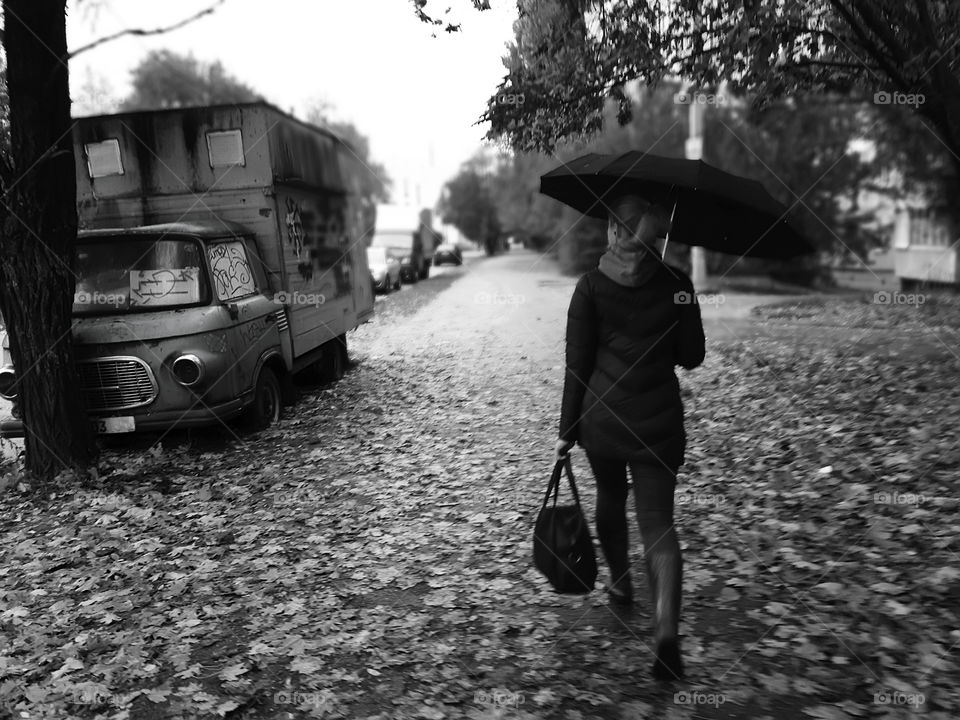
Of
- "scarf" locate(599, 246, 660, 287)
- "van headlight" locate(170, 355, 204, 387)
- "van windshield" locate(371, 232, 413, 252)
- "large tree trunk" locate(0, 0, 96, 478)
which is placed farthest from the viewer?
"van windshield" locate(371, 232, 413, 252)

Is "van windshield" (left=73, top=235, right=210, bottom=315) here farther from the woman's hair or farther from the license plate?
the woman's hair

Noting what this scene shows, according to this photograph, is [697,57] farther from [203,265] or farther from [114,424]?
[114,424]

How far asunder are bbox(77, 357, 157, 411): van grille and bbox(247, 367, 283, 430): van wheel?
3.58 feet

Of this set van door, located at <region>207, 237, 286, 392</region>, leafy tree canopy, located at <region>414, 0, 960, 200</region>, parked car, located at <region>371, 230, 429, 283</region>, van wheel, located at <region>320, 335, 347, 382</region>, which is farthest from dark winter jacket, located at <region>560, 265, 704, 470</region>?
parked car, located at <region>371, 230, 429, 283</region>

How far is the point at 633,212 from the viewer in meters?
3.35

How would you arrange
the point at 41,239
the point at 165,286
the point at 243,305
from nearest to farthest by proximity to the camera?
the point at 41,239
the point at 165,286
the point at 243,305

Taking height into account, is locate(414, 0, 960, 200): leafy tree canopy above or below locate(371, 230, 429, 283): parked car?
above

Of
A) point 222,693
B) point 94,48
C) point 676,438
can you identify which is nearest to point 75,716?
point 222,693

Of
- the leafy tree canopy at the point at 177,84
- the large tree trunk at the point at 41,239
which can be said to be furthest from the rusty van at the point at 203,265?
the leafy tree canopy at the point at 177,84

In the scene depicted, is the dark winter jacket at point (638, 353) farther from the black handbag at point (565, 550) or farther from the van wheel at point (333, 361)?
the van wheel at point (333, 361)

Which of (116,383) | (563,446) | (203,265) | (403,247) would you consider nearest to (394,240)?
(403,247)

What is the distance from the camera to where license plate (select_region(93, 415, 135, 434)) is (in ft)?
23.1

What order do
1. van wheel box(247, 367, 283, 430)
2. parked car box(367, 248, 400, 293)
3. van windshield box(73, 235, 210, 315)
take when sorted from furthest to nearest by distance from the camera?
1. parked car box(367, 248, 400, 293)
2. van wheel box(247, 367, 283, 430)
3. van windshield box(73, 235, 210, 315)

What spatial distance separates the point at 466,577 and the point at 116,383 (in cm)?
398
